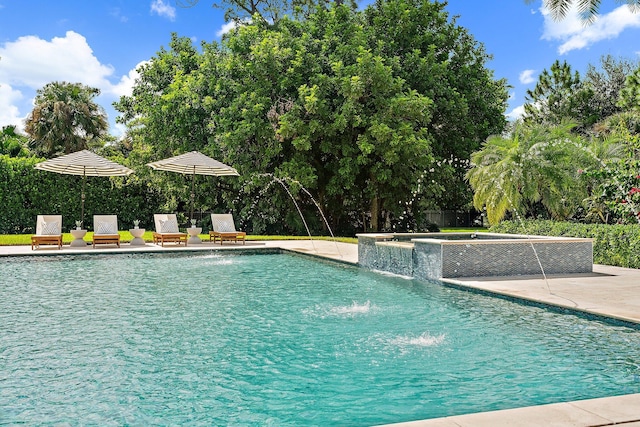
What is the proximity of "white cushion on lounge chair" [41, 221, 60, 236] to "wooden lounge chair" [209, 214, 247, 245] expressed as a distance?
4.44m

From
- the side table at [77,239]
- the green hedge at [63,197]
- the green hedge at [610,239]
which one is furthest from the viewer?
the green hedge at [63,197]

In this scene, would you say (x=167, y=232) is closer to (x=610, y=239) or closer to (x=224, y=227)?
(x=224, y=227)

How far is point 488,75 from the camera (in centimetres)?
2827

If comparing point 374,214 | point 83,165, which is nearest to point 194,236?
point 83,165

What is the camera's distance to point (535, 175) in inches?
617

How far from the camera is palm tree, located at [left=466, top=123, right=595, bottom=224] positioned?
1558 centimetres

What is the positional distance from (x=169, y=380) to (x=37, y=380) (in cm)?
109

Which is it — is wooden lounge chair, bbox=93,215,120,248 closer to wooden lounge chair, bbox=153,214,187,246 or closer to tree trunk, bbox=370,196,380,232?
wooden lounge chair, bbox=153,214,187,246

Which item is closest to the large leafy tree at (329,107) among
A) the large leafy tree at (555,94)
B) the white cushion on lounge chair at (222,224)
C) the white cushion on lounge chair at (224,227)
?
A: the white cushion on lounge chair at (222,224)

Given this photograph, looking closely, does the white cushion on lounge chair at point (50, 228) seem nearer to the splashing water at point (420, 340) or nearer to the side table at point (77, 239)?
the side table at point (77, 239)

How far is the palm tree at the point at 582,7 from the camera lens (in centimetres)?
1526

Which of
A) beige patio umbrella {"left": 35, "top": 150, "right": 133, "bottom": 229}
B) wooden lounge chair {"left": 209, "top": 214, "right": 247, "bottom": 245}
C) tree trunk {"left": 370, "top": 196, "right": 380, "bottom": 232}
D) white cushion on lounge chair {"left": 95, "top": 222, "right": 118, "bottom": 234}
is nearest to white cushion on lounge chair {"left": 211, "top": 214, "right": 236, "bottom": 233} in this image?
wooden lounge chair {"left": 209, "top": 214, "right": 247, "bottom": 245}

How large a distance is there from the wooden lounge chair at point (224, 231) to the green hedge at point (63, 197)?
7235mm

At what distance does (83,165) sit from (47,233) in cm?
264
